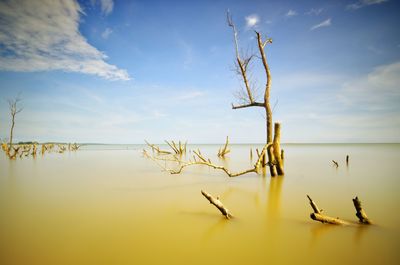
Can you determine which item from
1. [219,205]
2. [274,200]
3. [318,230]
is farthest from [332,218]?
[219,205]

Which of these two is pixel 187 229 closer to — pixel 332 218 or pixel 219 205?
pixel 219 205

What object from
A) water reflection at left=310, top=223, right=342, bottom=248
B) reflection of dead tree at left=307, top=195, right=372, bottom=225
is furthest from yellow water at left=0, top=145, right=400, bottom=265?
reflection of dead tree at left=307, top=195, right=372, bottom=225

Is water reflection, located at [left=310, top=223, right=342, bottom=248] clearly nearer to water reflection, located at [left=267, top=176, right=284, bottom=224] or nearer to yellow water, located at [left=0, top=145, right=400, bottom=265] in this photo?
yellow water, located at [left=0, top=145, right=400, bottom=265]

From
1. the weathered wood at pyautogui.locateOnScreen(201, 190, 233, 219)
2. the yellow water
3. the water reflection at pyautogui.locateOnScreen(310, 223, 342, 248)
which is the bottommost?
the yellow water

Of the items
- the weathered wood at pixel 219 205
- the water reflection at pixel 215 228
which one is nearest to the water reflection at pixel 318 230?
the water reflection at pixel 215 228

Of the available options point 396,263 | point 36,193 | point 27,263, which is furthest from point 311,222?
point 36,193

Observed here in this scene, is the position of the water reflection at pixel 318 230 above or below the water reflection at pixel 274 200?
above

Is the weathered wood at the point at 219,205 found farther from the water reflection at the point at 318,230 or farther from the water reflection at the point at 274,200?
the water reflection at the point at 318,230

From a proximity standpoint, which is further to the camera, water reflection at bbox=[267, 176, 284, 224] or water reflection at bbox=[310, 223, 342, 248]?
water reflection at bbox=[267, 176, 284, 224]

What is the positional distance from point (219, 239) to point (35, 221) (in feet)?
13.6

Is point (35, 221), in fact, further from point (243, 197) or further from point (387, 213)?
point (387, 213)

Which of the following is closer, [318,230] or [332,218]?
[318,230]

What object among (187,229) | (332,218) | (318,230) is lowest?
(187,229)

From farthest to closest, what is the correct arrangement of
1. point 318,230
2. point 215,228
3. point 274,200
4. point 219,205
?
1. point 274,200
2. point 219,205
3. point 215,228
4. point 318,230
